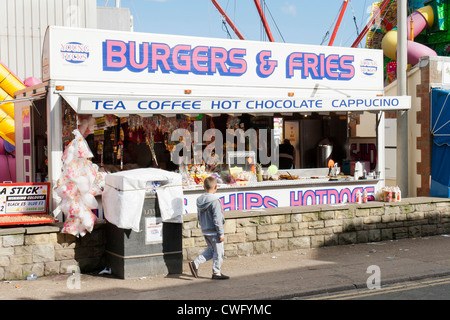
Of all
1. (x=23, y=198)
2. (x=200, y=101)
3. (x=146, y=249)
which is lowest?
(x=146, y=249)

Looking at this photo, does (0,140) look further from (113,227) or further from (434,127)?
(434,127)

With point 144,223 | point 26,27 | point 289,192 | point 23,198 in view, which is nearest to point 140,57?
point 23,198

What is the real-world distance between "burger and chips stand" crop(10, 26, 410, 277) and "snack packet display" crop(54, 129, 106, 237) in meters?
0.34

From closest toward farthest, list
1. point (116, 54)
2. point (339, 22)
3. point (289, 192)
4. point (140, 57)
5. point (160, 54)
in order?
point (116, 54)
point (140, 57)
point (160, 54)
point (289, 192)
point (339, 22)

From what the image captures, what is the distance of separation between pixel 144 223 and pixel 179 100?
121 inches

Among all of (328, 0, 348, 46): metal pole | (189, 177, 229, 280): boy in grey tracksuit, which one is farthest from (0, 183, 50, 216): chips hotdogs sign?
(328, 0, 348, 46): metal pole

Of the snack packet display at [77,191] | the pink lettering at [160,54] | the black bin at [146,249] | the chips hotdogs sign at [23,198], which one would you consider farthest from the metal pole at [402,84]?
the chips hotdogs sign at [23,198]

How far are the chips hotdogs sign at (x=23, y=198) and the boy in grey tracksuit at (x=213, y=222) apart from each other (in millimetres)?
2967

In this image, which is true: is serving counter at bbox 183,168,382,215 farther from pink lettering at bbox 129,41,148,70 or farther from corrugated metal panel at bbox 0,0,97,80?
corrugated metal panel at bbox 0,0,97,80

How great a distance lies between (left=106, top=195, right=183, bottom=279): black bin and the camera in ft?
28.8

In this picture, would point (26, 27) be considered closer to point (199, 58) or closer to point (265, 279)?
point (199, 58)

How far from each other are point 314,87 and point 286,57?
1.02m

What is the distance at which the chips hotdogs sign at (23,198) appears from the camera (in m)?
9.60

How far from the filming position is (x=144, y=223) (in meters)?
8.83
